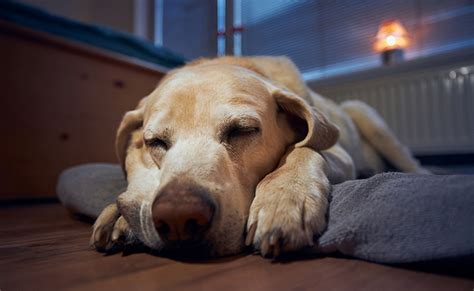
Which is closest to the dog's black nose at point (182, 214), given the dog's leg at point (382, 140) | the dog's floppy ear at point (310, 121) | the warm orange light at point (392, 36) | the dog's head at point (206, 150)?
the dog's head at point (206, 150)

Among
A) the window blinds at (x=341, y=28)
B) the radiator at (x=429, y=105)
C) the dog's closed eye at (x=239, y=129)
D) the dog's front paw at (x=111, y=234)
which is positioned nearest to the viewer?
the dog's front paw at (x=111, y=234)

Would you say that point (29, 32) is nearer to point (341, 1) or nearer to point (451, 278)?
point (451, 278)

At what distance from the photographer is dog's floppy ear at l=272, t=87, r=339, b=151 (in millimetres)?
1195

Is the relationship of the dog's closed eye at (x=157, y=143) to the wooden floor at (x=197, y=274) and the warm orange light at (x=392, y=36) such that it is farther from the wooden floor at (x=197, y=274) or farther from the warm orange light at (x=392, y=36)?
the warm orange light at (x=392, y=36)

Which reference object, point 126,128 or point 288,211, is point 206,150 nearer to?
point 288,211

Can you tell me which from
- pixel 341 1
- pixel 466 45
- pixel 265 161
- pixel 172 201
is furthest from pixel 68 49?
pixel 466 45

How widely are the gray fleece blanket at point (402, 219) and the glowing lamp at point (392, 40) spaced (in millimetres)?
3403

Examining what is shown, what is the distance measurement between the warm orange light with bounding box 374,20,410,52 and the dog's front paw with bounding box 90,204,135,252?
3.80 m

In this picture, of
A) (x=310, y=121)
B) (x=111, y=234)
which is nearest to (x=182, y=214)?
(x=111, y=234)

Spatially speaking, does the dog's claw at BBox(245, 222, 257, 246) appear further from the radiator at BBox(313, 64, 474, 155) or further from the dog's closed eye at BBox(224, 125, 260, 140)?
the radiator at BBox(313, 64, 474, 155)

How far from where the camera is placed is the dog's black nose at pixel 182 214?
2.39 feet

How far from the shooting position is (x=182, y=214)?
726 mm

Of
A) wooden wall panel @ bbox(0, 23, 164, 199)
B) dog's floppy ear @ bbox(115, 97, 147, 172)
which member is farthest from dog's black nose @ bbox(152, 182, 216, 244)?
wooden wall panel @ bbox(0, 23, 164, 199)

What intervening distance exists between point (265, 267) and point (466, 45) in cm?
392
